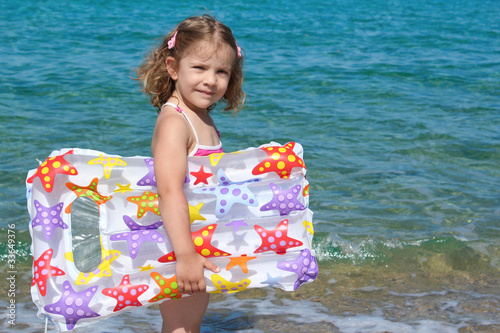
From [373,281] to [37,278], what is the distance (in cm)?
240

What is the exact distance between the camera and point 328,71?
34.2 feet

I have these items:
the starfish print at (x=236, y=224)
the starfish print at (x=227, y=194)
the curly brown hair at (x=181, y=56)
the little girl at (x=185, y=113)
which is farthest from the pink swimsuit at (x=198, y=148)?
the starfish print at (x=236, y=224)

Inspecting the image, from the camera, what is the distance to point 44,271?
2.45 m

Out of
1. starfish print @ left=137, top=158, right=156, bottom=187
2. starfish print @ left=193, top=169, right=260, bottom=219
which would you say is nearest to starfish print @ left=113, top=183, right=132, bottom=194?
starfish print @ left=137, top=158, right=156, bottom=187

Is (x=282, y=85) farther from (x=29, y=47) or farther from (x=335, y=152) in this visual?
(x=29, y=47)

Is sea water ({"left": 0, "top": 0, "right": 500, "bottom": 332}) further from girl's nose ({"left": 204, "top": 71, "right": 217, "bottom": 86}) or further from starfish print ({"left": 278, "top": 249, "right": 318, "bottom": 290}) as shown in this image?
starfish print ({"left": 278, "top": 249, "right": 318, "bottom": 290})

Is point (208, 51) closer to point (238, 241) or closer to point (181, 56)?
point (181, 56)

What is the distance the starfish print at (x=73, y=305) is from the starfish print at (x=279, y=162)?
84 centimetres

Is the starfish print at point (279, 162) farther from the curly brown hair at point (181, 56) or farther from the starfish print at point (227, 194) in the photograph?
the curly brown hair at point (181, 56)

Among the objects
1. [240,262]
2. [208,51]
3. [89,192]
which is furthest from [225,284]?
[208,51]

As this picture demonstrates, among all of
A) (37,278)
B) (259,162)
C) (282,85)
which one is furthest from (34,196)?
(282,85)

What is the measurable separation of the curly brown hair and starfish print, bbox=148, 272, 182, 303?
2.68 ft

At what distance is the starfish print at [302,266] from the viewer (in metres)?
2.51

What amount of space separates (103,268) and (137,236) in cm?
19
